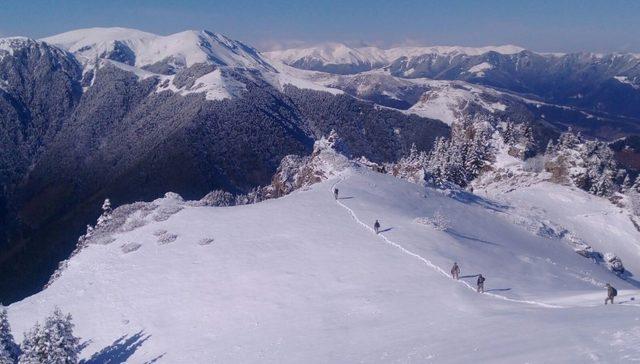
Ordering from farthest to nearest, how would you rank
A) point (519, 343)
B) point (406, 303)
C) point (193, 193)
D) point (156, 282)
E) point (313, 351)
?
1. point (193, 193)
2. point (156, 282)
3. point (406, 303)
4. point (313, 351)
5. point (519, 343)

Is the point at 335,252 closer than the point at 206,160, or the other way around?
the point at 335,252

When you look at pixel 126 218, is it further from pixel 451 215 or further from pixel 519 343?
pixel 519 343

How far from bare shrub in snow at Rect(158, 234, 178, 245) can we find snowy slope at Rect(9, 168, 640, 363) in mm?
120

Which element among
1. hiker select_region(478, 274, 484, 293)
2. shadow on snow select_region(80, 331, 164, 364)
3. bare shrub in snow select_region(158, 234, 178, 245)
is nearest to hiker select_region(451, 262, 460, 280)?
hiker select_region(478, 274, 484, 293)

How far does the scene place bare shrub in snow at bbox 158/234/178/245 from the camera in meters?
37.8

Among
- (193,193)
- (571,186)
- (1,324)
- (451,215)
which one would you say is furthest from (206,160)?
(1,324)

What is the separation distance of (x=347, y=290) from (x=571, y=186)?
56243 millimetres

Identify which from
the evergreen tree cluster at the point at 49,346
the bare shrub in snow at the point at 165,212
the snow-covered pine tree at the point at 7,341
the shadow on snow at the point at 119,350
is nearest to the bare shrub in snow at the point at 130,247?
the bare shrub in snow at the point at 165,212

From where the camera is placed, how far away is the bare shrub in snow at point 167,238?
124 feet

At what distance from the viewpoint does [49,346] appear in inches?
993

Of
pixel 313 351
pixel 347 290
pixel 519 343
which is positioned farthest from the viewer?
pixel 347 290

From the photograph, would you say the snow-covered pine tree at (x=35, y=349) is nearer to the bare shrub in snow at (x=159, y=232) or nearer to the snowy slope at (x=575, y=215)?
the bare shrub in snow at (x=159, y=232)

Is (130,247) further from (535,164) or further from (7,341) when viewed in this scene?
(535,164)

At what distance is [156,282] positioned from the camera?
106 feet
